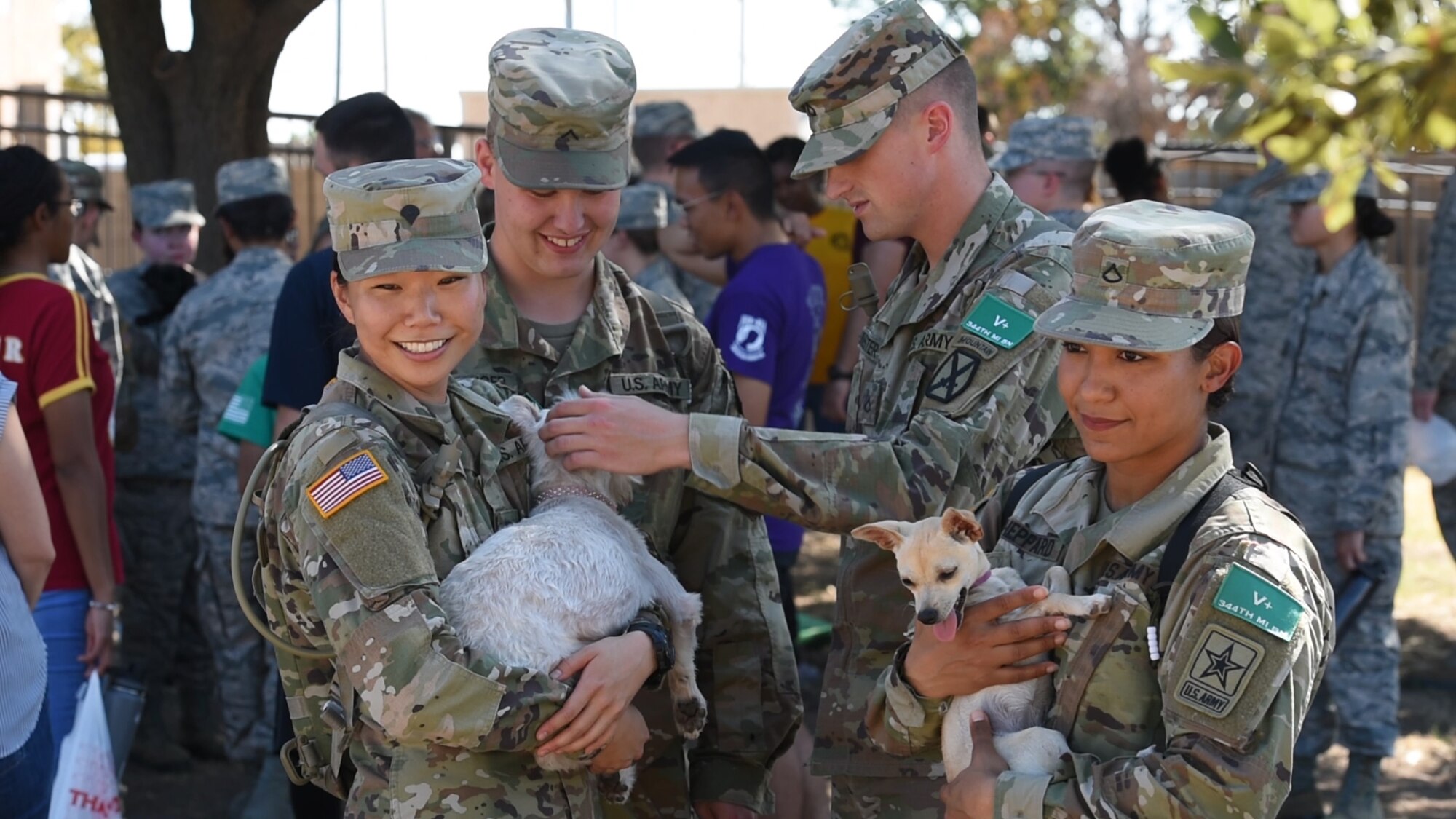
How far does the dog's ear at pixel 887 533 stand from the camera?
2.57m

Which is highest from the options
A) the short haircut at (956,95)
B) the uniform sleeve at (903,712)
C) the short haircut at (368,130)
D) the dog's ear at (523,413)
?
the short haircut at (956,95)

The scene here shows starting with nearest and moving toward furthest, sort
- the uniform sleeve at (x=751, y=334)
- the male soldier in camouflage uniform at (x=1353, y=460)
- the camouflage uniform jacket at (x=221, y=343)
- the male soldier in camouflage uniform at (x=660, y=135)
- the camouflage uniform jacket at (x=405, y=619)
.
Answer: the camouflage uniform jacket at (x=405, y=619), the uniform sleeve at (x=751, y=334), the male soldier in camouflage uniform at (x=1353, y=460), the camouflage uniform jacket at (x=221, y=343), the male soldier in camouflage uniform at (x=660, y=135)

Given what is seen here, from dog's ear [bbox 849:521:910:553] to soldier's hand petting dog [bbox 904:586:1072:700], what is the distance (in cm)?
15

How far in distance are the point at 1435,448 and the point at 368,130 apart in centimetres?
522

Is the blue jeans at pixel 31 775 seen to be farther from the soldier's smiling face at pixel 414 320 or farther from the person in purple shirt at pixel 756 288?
the person in purple shirt at pixel 756 288

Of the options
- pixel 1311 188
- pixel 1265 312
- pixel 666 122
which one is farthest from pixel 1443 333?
pixel 666 122

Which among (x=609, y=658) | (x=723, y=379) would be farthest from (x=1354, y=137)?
(x=723, y=379)

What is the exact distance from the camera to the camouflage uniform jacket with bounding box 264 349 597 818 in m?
2.41

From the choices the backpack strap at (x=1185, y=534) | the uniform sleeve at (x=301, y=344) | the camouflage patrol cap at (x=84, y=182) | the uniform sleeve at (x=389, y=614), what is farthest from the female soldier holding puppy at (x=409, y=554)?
the camouflage patrol cap at (x=84, y=182)

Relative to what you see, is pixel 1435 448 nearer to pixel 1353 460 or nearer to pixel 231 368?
pixel 1353 460

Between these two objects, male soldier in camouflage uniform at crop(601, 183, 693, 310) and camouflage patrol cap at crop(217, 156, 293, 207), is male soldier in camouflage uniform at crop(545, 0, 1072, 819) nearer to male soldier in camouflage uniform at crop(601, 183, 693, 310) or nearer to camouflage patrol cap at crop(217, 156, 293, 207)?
male soldier in camouflage uniform at crop(601, 183, 693, 310)

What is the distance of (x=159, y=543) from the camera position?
23.4 feet

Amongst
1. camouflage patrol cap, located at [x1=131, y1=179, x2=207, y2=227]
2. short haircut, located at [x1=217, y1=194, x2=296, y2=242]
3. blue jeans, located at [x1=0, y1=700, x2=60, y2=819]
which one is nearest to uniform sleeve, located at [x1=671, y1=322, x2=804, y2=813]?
blue jeans, located at [x1=0, y1=700, x2=60, y2=819]

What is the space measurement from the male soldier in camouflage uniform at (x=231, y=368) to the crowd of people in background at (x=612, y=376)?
1 cm
